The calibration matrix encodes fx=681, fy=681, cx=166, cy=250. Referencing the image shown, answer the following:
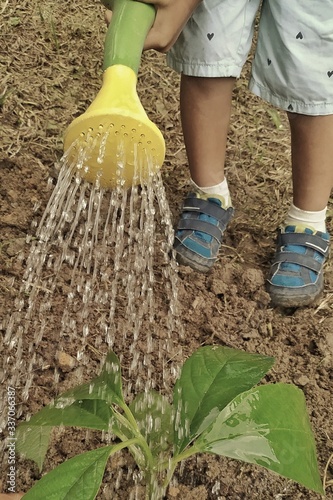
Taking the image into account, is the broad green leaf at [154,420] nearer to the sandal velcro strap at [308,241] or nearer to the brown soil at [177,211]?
the brown soil at [177,211]

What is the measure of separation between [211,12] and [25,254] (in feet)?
2.22

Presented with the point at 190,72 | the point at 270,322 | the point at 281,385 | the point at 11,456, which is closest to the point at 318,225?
the point at 270,322

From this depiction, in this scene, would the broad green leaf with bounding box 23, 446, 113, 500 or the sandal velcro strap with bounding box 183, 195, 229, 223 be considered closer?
the broad green leaf with bounding box 23, 446, 113, 500

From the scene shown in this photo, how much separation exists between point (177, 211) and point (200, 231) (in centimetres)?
15

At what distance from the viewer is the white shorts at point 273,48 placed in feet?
4.52

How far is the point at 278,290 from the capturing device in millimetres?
1589

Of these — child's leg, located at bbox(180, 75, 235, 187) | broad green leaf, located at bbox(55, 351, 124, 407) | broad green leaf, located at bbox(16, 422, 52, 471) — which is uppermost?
child's leg, located at bbox(180, 75, 235, 187)

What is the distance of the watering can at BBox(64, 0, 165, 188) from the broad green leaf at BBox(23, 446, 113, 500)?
45 cm

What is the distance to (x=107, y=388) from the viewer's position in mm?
967

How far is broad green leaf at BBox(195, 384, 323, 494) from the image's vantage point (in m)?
0.89

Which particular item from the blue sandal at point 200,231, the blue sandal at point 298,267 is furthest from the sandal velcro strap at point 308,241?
the blue sandal at point 200,231

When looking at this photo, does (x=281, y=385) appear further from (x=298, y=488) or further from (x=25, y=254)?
(x=25, y=254)

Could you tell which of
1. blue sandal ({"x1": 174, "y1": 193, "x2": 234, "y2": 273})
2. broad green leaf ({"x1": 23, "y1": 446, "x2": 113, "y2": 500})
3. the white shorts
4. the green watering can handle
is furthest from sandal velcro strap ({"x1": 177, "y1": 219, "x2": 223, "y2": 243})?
broad green leaf ({"x1": 23, "y1": 446, "x2": 113, "y2": 500})

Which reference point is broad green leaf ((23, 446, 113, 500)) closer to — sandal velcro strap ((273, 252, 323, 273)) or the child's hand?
the child's hand
